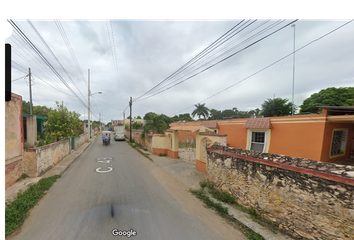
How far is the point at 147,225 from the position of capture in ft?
10.1

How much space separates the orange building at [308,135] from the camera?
Result: 271 inches

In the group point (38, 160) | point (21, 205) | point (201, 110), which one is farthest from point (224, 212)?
point (201, 110)

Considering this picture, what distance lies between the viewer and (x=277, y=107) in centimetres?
1766

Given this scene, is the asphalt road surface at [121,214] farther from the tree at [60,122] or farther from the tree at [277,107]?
the tree at [277,107]

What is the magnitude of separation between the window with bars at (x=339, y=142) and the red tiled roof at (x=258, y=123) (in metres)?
3.08

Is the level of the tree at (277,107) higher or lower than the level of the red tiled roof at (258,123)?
higher

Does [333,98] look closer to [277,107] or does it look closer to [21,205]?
[277,107]

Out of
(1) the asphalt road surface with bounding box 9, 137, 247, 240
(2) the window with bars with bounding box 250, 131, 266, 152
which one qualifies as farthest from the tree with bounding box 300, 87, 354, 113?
(1) the asphalt road surface with bounding box 9, 137, 247, 240

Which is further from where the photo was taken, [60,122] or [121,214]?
[60,122]

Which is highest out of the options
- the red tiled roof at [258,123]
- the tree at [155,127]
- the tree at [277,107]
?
the tree at [277,107]

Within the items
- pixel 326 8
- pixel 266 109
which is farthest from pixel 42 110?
pixel 266 109

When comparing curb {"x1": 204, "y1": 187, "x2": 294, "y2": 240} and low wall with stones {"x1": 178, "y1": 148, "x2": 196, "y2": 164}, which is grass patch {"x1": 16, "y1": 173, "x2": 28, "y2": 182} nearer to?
curb {"x1": 204, "y1": 187, "x2": 294, "y2": 240}

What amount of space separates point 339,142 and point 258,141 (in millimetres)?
4205

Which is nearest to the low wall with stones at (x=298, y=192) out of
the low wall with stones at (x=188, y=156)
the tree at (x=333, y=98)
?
the low wall with stones at (x=188, y=156)
